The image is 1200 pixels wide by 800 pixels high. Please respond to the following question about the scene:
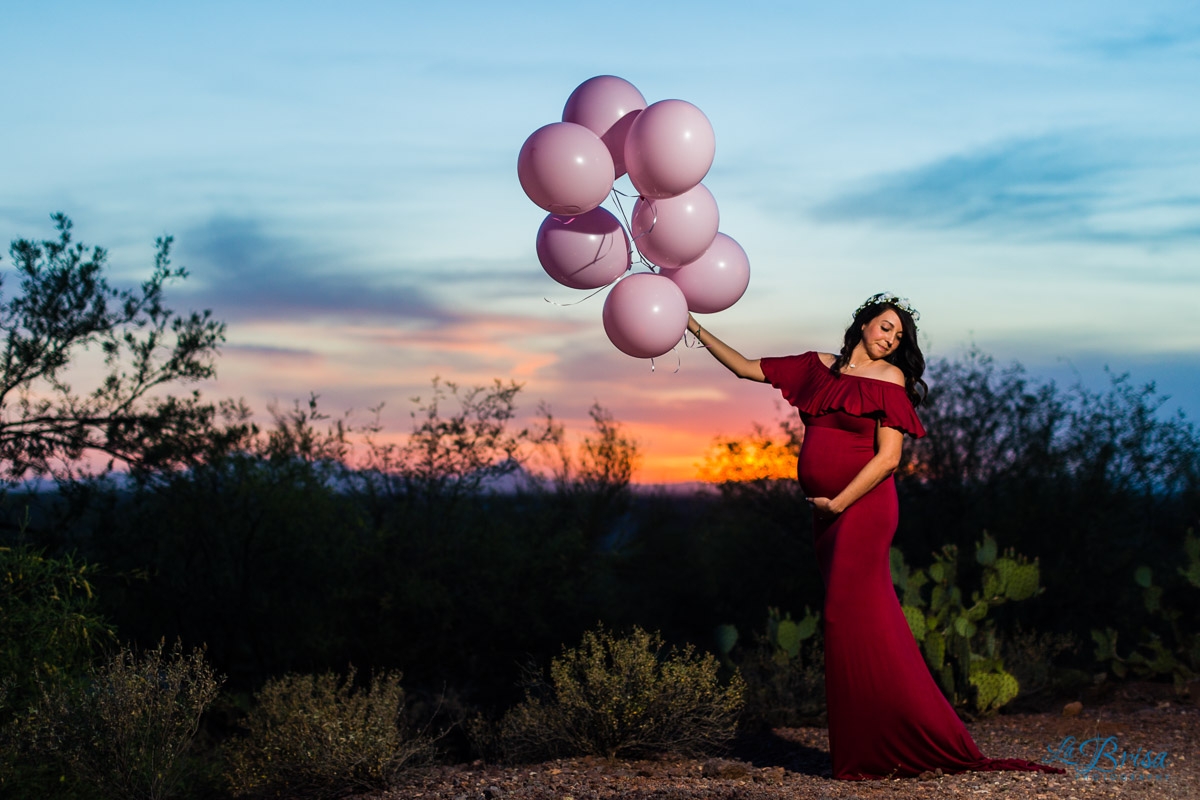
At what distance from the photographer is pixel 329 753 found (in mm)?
5992

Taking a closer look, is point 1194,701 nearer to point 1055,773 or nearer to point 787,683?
point 787,683

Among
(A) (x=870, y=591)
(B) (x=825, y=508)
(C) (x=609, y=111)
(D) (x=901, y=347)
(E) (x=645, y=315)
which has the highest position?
(C) (x=609, y=111)

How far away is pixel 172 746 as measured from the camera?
19.2 feet

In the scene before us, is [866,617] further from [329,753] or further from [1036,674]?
[1036,674]

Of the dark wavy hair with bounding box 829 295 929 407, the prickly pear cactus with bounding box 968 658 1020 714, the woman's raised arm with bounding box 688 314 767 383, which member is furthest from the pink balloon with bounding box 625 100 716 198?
the prickly pear cactus with bounding box 968 658 1020 714

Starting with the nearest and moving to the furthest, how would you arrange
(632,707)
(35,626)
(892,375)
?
1. (892,375)
2. (632,707)
3. (35,626)

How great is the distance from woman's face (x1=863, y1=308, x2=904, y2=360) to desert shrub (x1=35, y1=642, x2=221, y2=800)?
394 centimetres

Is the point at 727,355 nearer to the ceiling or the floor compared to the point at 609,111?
nearer to the floor

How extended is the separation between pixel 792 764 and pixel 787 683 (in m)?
2.09

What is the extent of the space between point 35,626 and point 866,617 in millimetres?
5261

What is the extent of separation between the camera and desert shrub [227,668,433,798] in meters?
5.99

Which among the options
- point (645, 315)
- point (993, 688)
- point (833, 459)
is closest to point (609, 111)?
point (645, 315)

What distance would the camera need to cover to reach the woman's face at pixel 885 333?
575 cm

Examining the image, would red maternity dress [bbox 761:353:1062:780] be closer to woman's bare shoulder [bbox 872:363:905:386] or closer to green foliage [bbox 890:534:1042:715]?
woman's bare shoulder [bbox 872:363:905:386]
